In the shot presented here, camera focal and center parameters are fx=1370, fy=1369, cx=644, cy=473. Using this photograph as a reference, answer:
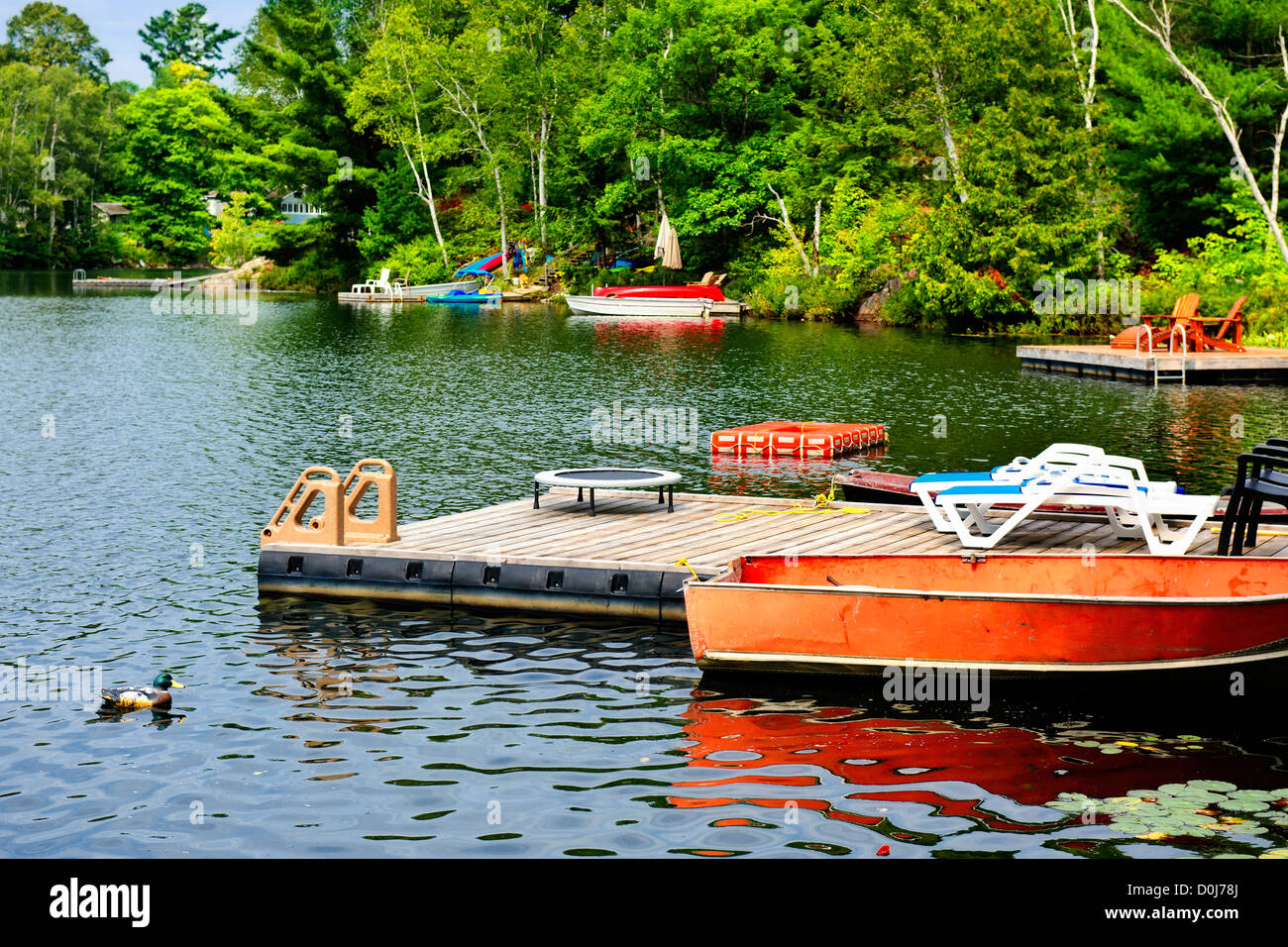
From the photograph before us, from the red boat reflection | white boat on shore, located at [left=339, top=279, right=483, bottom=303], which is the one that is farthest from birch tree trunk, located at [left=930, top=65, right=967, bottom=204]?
the red boat reflection

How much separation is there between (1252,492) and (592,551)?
7.57 meters

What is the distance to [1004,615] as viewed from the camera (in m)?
13.0

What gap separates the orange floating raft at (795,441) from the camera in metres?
29.4

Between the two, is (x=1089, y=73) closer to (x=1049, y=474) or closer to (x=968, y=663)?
(x=1049, y=474)

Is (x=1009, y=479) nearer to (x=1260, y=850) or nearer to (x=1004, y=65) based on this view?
(x=1260, y=850)

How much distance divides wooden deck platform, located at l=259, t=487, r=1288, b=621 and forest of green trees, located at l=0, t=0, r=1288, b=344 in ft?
127

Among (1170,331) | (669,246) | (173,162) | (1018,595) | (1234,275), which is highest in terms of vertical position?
(173,162)

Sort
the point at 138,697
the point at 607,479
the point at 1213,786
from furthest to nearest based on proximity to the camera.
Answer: the point at 607,479, the point at 138,697, the point at 1213,786

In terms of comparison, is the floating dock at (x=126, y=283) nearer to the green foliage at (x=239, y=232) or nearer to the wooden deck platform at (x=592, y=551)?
the green foliage at (x=239, y=232)

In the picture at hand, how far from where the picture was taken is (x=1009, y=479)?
637 inches

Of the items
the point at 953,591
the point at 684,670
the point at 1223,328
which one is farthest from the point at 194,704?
the point at 1223,328

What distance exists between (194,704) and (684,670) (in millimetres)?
4920

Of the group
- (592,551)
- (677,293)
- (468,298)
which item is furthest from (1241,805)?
(468,298)

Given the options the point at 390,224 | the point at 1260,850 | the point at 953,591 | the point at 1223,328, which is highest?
the point at 390,224
